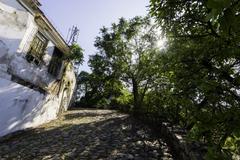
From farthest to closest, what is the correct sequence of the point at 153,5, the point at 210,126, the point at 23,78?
the point at 23,78
the point at 153,5
the point at 210,126

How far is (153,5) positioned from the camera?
22.3 ft

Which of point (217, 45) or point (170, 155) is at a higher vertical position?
point (217, 45)

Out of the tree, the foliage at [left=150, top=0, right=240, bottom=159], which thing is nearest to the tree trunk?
the tree

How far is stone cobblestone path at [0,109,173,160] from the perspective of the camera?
30.9 feet

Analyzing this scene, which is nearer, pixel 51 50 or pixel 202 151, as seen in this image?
pixel 202 151

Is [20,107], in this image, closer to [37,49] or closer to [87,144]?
[37,49]

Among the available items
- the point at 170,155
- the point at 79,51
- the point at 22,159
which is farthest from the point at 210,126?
the point at 79,51

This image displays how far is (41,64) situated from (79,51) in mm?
3687

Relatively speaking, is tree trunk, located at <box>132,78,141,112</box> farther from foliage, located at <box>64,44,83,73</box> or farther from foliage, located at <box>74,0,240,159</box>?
foliage, located at <box>64,44,83,73</box>

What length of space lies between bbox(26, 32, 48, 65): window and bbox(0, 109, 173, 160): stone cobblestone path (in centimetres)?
400

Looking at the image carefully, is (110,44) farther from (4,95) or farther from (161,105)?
(4,95)

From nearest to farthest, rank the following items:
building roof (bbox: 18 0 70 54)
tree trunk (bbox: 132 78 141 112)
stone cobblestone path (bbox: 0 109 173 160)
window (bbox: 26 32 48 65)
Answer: stone cobblestone path (bbox: 0 109 173 160), building roof (bbox: 18 0 70 54), window (bbox: 26 32 48 65), tree trunk (bbox: 132 78 141 112)

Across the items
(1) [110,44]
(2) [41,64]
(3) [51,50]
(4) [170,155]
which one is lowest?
(4) [170,155]

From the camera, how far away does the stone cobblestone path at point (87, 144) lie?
9.42 meters
